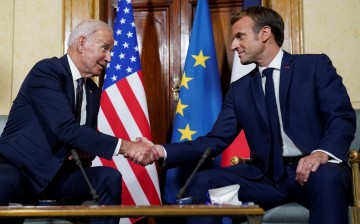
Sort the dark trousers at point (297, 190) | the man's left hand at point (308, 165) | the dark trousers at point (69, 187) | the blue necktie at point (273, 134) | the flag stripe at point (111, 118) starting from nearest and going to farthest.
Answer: the dark trousers at point (297, 190), the man's left hand at point (308, 165), the dark trousers at point (69, 187), the blue necktie at point (273, 134), the flag stripe at point (111, 118)

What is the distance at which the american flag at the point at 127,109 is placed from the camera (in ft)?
12.5

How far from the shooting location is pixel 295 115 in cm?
287

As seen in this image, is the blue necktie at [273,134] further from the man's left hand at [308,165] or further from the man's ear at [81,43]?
the man's ear at [81,43]

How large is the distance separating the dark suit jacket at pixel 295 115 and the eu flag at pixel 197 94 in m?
0.76

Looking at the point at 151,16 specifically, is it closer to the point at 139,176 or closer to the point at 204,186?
the point at 139,176

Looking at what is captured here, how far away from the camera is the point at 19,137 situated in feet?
9.62

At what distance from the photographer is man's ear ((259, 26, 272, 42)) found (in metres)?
3.16

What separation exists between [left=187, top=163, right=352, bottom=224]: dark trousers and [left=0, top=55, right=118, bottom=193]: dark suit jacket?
0.52 meters

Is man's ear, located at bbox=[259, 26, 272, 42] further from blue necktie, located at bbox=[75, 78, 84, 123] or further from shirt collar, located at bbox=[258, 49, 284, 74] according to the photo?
blue necktie, located at bbox=[75, 78, 84, 123]

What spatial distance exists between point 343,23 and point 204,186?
7.13 ft

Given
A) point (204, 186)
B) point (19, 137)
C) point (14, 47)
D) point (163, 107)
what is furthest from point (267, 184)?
point (14, 47)

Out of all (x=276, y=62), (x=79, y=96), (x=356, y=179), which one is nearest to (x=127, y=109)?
(x=79, y=96)

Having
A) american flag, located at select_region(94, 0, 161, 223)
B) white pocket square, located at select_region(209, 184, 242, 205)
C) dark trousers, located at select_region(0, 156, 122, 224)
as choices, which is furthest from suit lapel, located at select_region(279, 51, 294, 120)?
american flag, located at select_region(94, 0, 161, 223)

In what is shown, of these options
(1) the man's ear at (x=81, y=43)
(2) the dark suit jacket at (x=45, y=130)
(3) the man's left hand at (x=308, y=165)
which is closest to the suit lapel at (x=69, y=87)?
(2) the dark suit jacket at (x=45, y=130)
